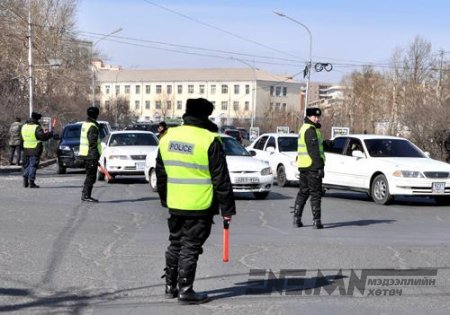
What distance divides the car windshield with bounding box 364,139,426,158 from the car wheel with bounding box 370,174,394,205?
78cm

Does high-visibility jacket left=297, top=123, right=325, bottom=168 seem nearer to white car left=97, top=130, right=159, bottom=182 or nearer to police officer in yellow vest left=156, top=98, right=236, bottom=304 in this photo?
police officer in yellow vest left=156, top=98, right=236, bottom=304

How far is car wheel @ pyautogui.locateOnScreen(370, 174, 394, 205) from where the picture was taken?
50.2 feet

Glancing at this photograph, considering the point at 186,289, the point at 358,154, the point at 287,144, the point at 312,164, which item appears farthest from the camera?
the point at 287,144

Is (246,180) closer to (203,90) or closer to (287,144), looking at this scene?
(287,144)

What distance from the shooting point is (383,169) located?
50.6 ft

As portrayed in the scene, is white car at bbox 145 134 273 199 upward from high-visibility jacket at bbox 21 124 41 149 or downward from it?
downward

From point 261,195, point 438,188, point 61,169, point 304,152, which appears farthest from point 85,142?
point 61,169

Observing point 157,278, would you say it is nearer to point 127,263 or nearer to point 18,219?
point 127,263

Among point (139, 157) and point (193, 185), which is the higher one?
point (193, 185)

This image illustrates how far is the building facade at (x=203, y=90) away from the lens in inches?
4965

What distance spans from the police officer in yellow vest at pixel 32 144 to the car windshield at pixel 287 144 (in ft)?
23.4

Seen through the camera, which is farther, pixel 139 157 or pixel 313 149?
pixel 139 157

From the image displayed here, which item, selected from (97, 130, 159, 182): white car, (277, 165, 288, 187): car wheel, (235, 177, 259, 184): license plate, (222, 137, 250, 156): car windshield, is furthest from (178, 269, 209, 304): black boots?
(277, 165, 288, 187): car wheel

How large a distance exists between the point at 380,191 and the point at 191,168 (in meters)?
10.2
